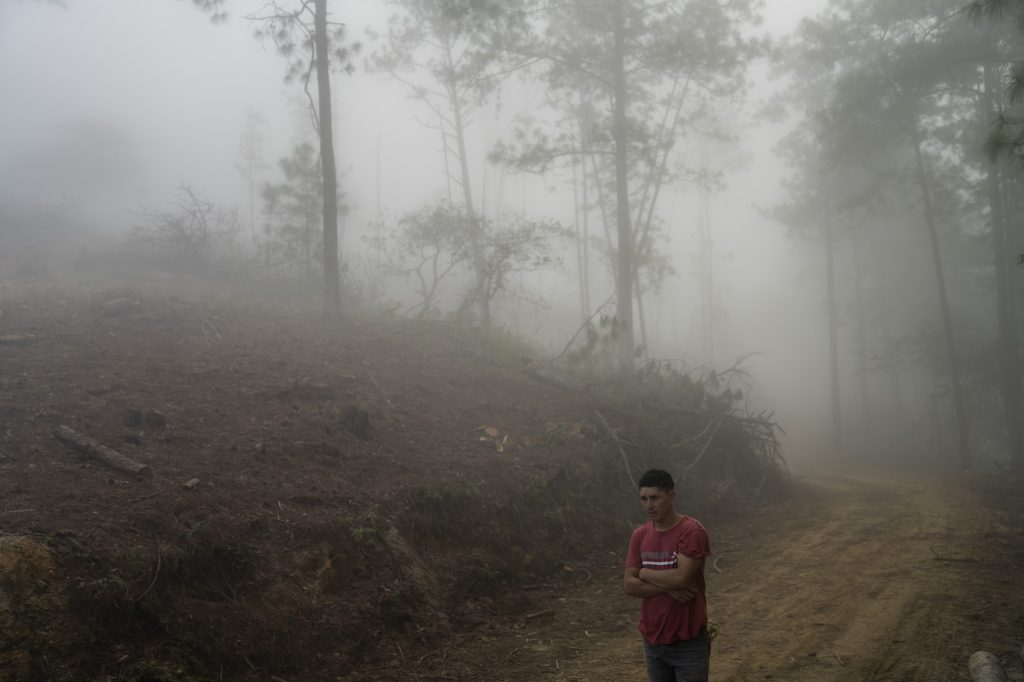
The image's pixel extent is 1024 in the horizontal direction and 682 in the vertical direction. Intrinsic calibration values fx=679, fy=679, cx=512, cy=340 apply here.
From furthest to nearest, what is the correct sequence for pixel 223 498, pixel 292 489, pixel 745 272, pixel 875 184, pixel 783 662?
1. pixel 745 272
2. pixel 875 184
3. pixel 292 489
4. pixel 223 498
5. pixel 783 662

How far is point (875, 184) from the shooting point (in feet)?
66.7

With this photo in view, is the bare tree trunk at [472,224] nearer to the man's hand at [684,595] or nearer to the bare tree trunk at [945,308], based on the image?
the bare tree trunk at [945,308]

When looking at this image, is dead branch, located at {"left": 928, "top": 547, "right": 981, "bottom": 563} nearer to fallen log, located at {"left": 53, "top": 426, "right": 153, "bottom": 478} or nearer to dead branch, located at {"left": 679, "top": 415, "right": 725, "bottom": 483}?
dead branch, located at {"left": 679, "top": 415, "right": 725, "bottom": 483}

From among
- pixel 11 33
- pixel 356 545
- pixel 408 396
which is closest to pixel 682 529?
pixel 356 545

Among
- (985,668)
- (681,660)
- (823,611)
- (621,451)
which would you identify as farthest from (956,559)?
(681,660)

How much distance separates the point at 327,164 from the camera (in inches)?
591

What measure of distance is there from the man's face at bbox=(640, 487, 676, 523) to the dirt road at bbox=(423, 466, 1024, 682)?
2.57 meters

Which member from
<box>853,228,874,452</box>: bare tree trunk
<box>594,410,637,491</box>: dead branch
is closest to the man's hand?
<box>594,410,637,491</box>: dead branch

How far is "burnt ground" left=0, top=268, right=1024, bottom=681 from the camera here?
17.9 ft

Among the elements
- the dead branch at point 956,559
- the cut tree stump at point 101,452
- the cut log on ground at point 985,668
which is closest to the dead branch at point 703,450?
the dead branch at point 956,559

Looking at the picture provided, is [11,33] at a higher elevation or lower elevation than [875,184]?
higher

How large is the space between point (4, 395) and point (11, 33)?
5752 centimetres

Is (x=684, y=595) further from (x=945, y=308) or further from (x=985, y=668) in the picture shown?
(x=945, y=308)

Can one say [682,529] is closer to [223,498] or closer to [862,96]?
[223,498]
